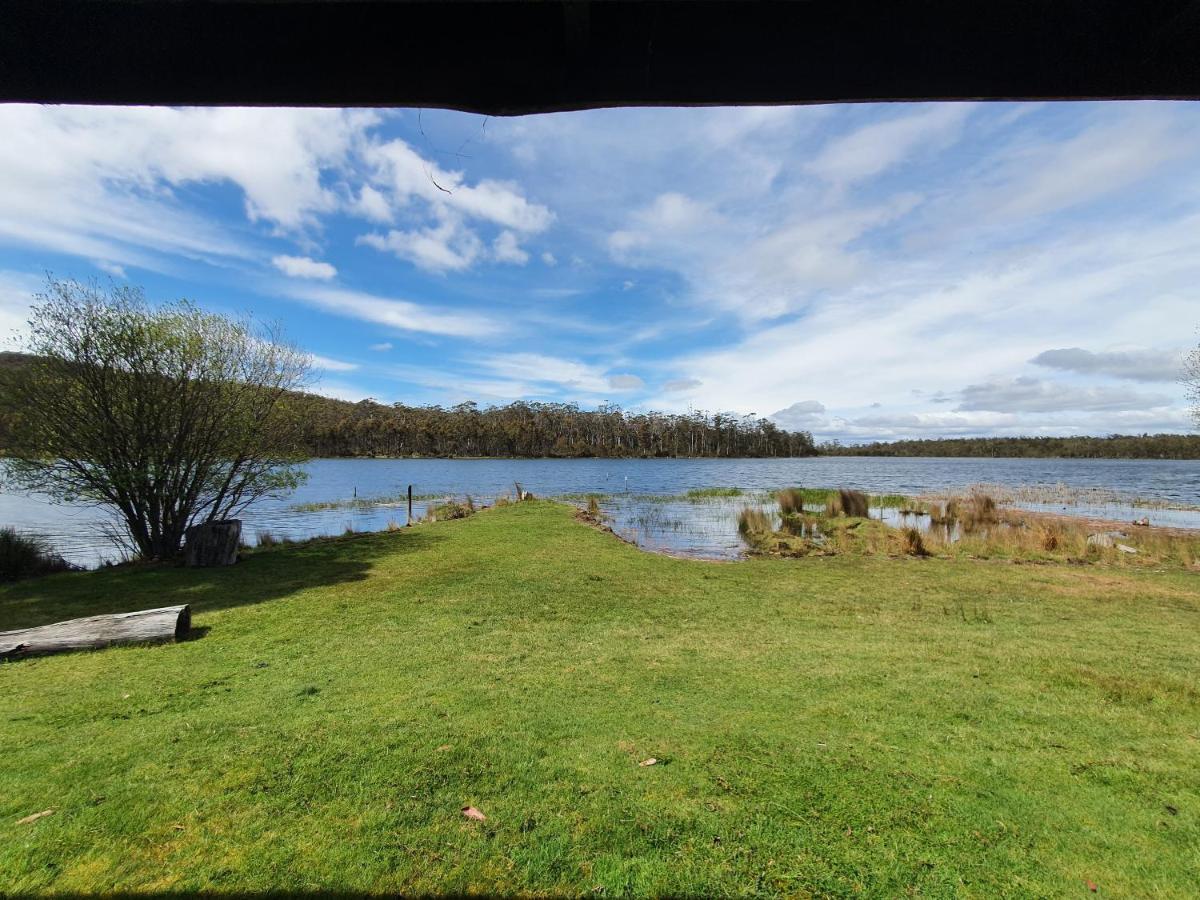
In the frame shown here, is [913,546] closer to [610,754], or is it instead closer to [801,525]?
[801,525]

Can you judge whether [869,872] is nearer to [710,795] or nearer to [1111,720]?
[710,795]

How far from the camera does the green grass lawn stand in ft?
9.06

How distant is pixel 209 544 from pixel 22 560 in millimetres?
3383

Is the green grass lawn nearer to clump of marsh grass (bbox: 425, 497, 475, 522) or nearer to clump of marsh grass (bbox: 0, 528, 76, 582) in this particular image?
clump of marsh grass (bbox: 0, 528, 76, 582)

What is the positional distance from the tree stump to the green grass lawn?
3686 mm

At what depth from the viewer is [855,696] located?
4.95m

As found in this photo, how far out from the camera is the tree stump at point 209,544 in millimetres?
11688

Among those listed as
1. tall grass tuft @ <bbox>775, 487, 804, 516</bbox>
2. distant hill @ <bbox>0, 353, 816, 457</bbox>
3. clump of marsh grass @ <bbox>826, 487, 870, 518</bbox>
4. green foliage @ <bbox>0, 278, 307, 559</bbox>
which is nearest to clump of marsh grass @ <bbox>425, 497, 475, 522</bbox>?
green foliage @ <bbox>0, 278, 307, 559</bbox>

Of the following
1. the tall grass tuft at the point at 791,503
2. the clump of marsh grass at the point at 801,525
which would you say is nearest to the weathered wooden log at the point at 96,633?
the clump of marsh grass at the point at 801,525

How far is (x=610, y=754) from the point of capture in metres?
3.89

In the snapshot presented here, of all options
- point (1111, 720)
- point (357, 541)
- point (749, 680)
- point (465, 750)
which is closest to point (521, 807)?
point (465, 750)

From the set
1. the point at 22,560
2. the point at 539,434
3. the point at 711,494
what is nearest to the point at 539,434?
the point at 539,434

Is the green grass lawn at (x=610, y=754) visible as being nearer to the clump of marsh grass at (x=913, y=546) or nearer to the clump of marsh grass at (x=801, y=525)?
the clump of marsh grass at (x=913, y=546)

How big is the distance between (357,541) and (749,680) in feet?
43.8
